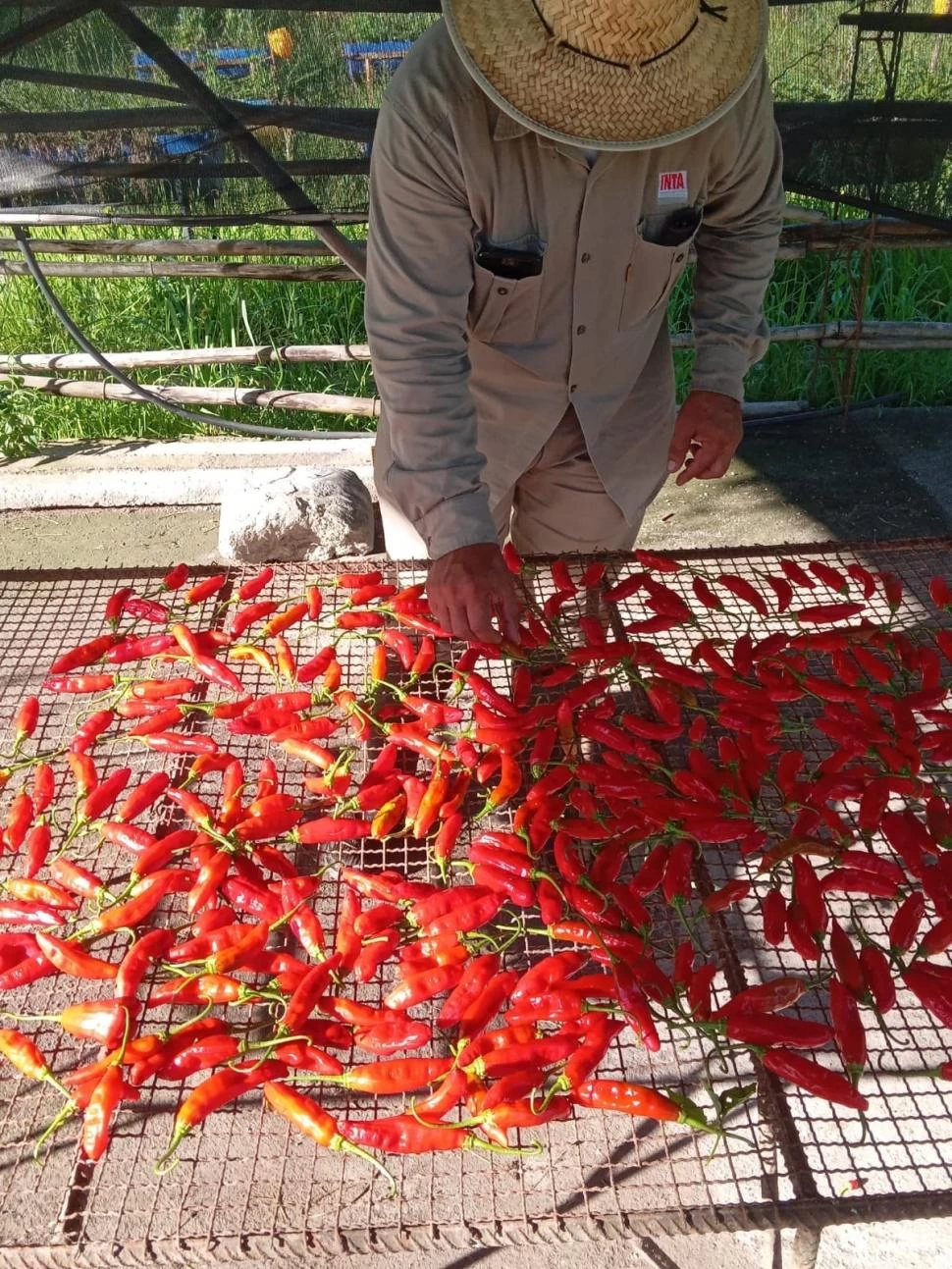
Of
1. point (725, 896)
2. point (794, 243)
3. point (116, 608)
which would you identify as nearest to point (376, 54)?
point (116, 608)

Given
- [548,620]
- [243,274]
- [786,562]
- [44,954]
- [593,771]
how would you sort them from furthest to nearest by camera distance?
[243,274] < [786,562] < [548,620] < [593,771] < [44,954]

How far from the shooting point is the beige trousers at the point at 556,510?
2758 mm

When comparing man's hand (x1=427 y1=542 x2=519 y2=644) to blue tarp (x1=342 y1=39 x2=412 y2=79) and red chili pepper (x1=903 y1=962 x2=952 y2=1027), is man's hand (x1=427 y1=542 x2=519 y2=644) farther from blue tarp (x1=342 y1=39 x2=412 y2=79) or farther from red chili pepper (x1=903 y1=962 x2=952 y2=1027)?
blue tarp (x1=342 y1=39 x2=412 y2=79)

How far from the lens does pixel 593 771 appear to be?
7.61 feet

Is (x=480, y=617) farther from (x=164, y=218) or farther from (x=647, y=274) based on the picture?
(x=164, y=218)

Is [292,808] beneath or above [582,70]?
beneath

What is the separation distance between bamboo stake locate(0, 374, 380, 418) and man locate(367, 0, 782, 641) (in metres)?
2.54

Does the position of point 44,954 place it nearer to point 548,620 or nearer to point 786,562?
point 548,620

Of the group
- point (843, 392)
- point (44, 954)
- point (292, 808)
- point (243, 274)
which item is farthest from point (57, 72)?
point (843, 392)

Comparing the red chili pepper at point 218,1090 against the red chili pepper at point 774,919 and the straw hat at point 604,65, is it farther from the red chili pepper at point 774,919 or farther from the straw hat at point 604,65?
the straw hat at point 604,65

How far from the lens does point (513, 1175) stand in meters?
2.07

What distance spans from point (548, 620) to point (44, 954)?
4.71 ft

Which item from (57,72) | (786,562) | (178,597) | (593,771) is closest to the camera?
(593,771)

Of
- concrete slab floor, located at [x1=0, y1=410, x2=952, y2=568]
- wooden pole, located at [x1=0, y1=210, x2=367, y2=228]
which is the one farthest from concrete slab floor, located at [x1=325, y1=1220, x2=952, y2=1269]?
wooden pole, located at [x1=0, y1=210, x2=367, y2=228]
